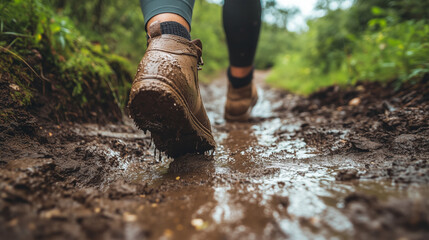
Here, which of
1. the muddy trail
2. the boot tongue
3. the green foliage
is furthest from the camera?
the green foliage

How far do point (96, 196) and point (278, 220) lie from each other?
606mm

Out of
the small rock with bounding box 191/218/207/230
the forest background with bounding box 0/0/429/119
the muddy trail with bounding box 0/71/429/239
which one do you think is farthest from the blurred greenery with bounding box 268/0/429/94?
the small rock with bounding box 191/218/207/230

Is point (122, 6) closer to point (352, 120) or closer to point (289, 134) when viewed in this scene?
point (289, 134)

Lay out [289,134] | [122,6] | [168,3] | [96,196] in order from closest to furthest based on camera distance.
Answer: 1. [96,196]
2. [168,3]
3. [289,134]
4. [122,6]

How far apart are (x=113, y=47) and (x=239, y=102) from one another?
2078 millimetres

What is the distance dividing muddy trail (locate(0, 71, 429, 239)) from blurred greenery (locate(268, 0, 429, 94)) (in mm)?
763

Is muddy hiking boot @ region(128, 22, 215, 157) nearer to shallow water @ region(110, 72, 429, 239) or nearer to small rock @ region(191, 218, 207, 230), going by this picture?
shallow water @ region(110, 72, 429, 239)

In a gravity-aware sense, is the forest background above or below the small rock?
above

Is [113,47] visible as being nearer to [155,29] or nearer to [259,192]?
[155,29]

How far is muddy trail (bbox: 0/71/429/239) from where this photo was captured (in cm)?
62

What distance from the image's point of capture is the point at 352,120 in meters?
Result: 1.80

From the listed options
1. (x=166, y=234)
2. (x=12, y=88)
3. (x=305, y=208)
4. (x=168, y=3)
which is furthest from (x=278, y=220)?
(x=12, y=88)

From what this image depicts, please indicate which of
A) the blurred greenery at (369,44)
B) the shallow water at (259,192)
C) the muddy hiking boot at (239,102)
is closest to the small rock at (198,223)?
the shallow water at (259,192)

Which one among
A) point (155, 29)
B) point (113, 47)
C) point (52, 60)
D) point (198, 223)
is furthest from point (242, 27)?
point (113, 47)
